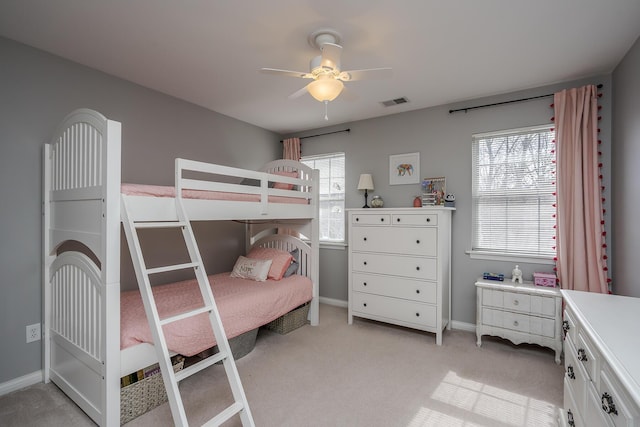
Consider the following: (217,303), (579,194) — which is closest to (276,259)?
(217,303)

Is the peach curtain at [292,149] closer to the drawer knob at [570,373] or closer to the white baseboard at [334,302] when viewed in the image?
the white baseboard at [334,302]

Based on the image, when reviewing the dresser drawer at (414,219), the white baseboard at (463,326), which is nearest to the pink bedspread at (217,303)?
the dresser drawer at (414,219)

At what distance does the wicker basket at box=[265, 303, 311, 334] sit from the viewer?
335cm

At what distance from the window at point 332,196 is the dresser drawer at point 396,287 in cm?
95

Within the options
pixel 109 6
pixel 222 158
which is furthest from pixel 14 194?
pixel 222 158

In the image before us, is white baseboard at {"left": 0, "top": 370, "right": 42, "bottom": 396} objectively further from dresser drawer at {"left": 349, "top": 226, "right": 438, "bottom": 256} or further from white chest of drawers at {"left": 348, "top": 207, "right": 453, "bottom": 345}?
dresser drawer at {"left": 349, "top": 226, "right": 438, "bottom": 256}

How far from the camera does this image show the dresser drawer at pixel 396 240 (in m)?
3.17

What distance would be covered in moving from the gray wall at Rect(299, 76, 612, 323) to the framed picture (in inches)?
2.2

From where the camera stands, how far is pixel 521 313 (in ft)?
9.39

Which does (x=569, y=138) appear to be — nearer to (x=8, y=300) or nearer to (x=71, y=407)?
(x=71, y=407)

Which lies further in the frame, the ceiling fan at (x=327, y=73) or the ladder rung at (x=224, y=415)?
the ceiling fan at (x=327, y=73)

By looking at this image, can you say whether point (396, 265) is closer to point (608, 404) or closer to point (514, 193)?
point (514, 193)

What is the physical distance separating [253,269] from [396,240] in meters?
1.60

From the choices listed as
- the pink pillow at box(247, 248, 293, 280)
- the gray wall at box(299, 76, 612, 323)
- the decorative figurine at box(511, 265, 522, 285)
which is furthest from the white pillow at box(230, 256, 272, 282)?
the decorative figurine at box(511, 265, 522, 285)
